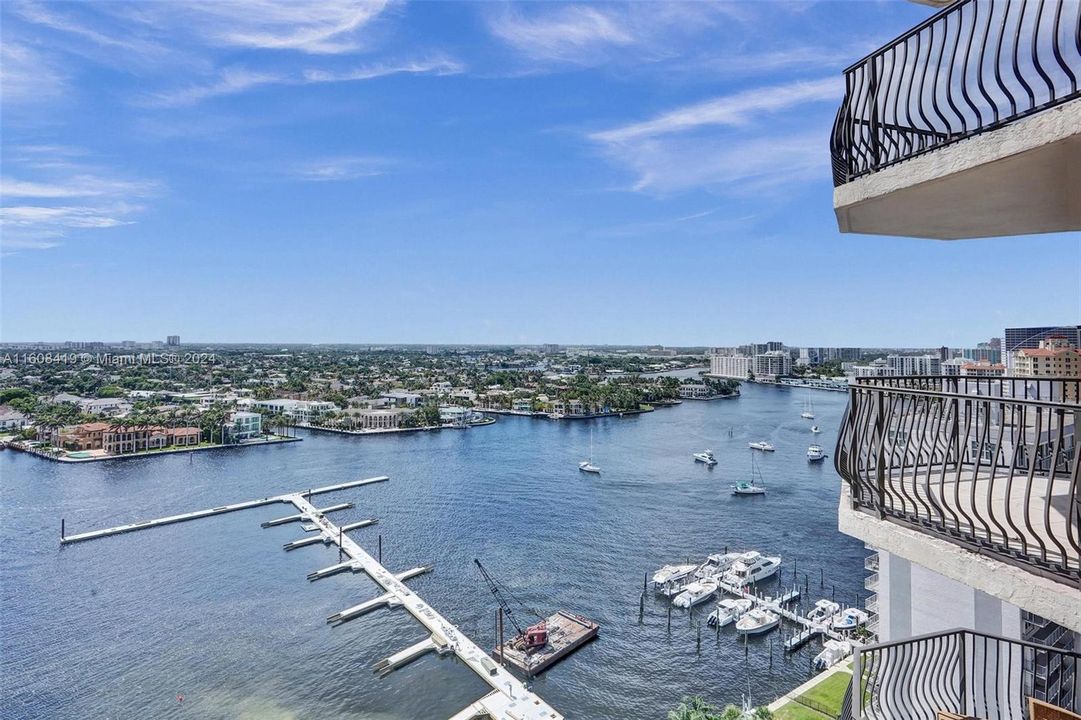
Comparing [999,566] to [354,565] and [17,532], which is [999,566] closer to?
[354,565]

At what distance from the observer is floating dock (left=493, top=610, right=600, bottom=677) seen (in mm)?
13227

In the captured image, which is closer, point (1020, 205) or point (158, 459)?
point (1020, 205)

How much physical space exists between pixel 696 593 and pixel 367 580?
10.2 m

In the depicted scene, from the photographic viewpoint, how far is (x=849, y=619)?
14500 millimetres

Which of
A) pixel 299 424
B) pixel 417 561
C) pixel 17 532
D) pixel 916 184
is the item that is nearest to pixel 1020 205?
pixel 916 184

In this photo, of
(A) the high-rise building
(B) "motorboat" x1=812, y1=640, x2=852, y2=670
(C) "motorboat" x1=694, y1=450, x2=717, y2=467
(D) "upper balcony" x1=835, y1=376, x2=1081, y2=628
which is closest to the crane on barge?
(B) "motorboat" x1=812, y1=640, x2=852, y2=670

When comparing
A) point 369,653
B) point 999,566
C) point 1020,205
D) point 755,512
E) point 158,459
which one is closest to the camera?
point 999,566

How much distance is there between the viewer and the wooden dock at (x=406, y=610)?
1146 cm

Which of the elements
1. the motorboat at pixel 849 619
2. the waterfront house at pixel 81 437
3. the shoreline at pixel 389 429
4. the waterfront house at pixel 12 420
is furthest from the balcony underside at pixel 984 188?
the waterfront house at pixel 12 420

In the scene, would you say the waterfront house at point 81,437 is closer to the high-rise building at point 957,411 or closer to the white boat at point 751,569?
the white boat at point 751,569

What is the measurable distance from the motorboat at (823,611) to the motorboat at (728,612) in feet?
4.99

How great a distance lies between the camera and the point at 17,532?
23500 mm

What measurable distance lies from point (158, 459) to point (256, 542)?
22295 mm

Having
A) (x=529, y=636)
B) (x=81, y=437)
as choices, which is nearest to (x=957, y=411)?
(x=529, y=636)
